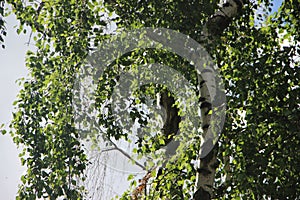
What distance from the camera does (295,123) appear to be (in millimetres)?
4500

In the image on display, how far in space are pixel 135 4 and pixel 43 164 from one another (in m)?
2.08

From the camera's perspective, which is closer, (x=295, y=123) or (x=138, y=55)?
(x=295, y=123)

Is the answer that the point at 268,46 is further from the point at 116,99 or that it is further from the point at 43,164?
the point at 43,164

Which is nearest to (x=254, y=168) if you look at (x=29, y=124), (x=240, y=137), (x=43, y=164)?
(x=240, y=137)

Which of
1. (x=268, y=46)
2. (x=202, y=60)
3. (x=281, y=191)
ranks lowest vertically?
(x=281, y=191)

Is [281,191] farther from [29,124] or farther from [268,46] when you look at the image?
[29,124]

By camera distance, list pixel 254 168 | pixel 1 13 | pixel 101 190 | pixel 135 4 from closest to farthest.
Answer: pixel 254 168
pixel 1 13
pixel 101 190
pixel 135 4

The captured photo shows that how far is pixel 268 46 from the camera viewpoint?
5863mm

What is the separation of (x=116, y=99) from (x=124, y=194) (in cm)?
108

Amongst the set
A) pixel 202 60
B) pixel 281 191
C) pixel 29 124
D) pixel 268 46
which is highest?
pixel 268 46

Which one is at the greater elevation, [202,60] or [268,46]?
[268,46]

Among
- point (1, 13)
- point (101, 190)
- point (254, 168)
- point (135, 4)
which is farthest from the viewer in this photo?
point (135, 4)

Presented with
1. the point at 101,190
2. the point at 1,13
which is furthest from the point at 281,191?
the point at 1,13

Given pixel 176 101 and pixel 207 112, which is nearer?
pixel 207 112
